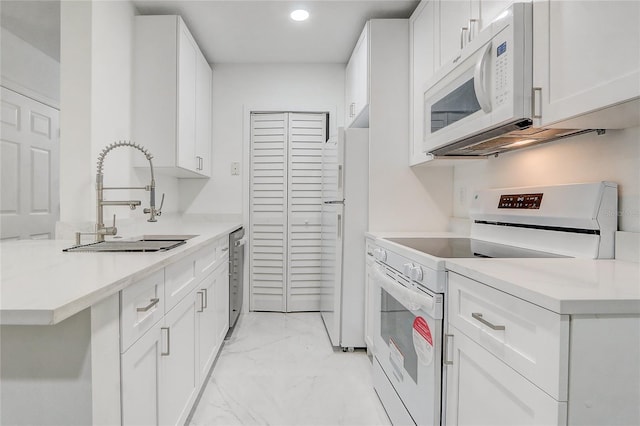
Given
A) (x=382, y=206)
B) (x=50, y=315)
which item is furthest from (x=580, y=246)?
(x=50, y=315)

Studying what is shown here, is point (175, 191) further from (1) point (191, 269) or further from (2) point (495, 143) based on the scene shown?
(2) point (495, 143)

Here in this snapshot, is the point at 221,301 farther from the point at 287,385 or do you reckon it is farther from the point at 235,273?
the point at 287,385

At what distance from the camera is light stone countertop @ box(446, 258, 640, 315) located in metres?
0.69

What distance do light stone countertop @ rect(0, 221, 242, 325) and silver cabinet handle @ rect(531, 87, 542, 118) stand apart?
136cm

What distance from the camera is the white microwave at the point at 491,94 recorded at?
3.73ft

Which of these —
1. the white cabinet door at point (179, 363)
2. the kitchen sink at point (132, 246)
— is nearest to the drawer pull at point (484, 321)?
the white cabinet door at point (179, 363)

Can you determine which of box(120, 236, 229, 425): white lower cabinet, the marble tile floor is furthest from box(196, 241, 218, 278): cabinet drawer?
the marble tile floor

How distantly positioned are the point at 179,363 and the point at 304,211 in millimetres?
2037

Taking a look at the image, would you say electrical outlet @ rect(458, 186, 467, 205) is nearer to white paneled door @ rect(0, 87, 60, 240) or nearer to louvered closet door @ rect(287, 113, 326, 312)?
louvered closet door @ rect(287, 113, 326, 312)

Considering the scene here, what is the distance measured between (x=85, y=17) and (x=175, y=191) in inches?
61.9

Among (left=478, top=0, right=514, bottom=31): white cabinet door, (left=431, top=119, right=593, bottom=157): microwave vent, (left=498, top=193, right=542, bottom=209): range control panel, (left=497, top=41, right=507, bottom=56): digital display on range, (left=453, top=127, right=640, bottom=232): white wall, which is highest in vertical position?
(left=478, top=0, right=514, bottom=31): white cabinet door

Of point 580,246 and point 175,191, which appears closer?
point 580,246

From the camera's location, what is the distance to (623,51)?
856 mm

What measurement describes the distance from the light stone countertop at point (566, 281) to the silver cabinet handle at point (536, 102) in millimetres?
495
